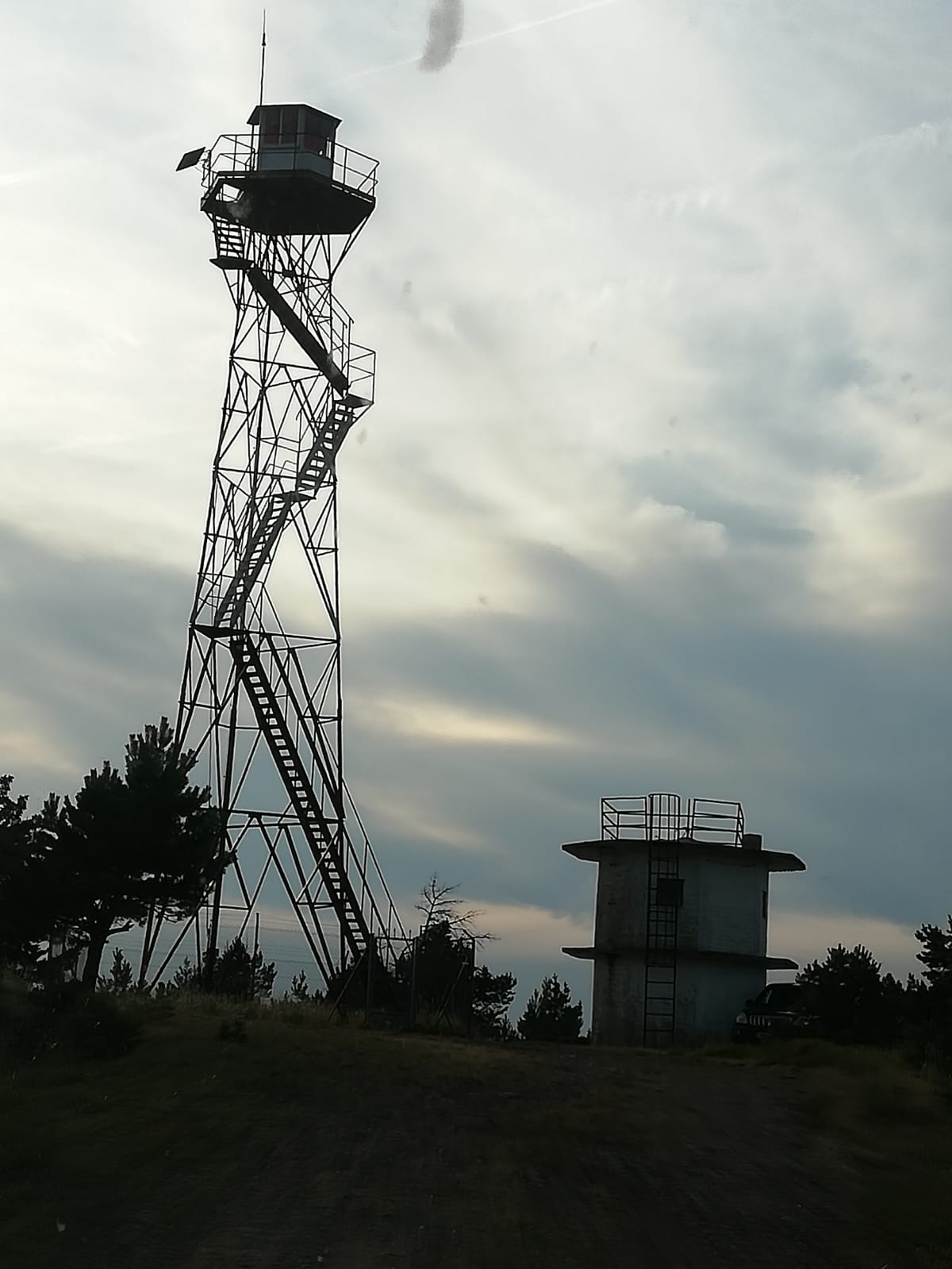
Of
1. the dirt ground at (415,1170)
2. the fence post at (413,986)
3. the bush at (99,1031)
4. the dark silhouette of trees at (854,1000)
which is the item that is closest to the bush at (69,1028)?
the bush at (99,1031)

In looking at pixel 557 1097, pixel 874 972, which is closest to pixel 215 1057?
pixel 557 1097

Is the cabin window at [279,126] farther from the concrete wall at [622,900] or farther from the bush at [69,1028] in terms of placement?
the concrete wall at [622,900]

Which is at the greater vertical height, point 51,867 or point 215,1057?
point 51,867

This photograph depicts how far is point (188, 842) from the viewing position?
27.4 meters

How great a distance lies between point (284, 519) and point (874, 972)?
57.1 ft

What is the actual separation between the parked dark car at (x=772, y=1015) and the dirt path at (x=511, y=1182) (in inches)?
508

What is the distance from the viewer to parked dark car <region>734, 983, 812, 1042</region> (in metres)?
36.1

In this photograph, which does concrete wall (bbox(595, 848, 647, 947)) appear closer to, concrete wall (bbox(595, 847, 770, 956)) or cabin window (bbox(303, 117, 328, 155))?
concrete wall (bbox(595, 847, 770, 956))

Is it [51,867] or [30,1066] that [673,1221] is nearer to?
[30,1066]

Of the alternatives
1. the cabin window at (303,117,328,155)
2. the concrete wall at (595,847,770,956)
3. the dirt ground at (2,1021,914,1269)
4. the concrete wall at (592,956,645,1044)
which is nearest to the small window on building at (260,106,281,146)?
the cabin window at (303,117,328,155)

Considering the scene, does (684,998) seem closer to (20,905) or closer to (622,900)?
(622,900)

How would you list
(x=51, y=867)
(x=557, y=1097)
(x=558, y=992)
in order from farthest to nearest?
(x=558, y=992), (x=51, y=867), (x=557, y=1097)

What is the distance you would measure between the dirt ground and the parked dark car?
37.5 feet

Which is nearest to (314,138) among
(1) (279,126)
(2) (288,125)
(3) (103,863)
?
(2) (288,125)
